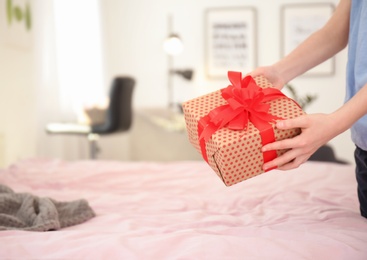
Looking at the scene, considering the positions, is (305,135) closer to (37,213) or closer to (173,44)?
(37,213)

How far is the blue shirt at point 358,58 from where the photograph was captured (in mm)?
1133

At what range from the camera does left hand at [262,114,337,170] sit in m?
0.96

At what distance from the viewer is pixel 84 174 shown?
210 centimetres

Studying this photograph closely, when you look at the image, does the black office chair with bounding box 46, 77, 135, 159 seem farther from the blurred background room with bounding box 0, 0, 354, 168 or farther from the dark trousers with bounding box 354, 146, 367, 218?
the dark trousers with bounding box 354, 146, 367, 218

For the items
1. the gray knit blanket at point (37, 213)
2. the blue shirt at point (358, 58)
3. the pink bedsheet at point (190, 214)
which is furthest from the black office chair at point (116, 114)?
the blue shirt at point (358, 58)

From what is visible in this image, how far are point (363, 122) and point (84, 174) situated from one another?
1292 mm

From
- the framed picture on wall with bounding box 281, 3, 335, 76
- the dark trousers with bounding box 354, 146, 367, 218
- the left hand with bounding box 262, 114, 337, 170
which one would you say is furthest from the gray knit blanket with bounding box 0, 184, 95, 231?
the framed picture on wall with bounding box 281, 3, 335, 76

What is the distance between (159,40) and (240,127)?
4.34 m

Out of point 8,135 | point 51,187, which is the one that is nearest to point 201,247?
point 51,187

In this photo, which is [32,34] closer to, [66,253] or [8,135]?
[8,135]

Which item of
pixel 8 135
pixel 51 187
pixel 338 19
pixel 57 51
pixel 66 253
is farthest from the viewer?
pixel 57 51

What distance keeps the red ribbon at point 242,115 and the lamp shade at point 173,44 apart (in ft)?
12.4

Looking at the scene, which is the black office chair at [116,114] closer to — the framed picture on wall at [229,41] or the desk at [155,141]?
the desk at [155,141]

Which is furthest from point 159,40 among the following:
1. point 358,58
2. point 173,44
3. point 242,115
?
point 242,115
